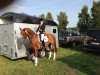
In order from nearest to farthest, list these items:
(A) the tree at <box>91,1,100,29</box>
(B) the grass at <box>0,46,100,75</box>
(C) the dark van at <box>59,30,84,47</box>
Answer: (B) the grass at <box>0,46,100,75</box>
(C) the dark van at <box>59,30,84,47</box>
(A) the tree at <box>91,1,100,29</box>

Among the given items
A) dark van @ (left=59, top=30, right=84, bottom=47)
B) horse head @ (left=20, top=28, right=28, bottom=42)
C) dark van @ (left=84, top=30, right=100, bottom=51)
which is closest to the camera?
horse head @ (left=20, top=28, right=28, bottom=42)

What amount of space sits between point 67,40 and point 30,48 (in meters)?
6.42

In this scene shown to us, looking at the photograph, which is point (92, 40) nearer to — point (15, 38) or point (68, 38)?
point (68, 38)

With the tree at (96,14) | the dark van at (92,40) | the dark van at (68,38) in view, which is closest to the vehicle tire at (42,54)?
the dark van at (92,40)

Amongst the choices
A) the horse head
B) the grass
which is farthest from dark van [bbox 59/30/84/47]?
the horse head

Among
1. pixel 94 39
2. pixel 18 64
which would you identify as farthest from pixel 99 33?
pixel 18 64

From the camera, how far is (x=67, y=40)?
1691 centimetres

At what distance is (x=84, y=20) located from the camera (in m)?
25.8

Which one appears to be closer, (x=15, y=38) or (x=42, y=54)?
(x=15, y=38)

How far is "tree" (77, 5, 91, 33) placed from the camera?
2542cm

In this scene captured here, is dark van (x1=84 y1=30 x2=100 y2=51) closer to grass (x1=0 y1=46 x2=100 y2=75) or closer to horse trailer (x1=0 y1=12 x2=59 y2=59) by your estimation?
grass (x1=0 y1=46 x2=100 y2=75)

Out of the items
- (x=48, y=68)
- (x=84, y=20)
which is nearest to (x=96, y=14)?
(x=84, y=20)

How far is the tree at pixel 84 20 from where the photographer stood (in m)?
25.4

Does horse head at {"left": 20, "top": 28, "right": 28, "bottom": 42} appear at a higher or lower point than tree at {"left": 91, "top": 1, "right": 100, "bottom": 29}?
lower
